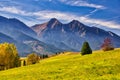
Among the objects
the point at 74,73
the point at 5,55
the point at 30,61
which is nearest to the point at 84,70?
the point at 74,73

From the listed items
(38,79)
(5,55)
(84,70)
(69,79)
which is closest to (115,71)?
(84,70)

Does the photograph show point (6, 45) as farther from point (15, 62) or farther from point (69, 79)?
point (69, 79)

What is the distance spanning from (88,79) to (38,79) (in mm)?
7367

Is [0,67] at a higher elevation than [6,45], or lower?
lower

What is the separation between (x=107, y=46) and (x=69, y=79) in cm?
7195

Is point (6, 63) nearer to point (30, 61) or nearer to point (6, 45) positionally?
point (6, 45)

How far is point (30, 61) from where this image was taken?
148 m

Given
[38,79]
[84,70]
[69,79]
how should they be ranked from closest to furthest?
[69,79]
[38,79]
[84,70]

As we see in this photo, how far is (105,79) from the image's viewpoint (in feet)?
98.0

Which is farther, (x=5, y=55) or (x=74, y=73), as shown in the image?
(x=5, y=55)

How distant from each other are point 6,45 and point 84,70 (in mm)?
75268

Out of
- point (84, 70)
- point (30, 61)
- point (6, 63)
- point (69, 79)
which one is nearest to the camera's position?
point (69, 79)

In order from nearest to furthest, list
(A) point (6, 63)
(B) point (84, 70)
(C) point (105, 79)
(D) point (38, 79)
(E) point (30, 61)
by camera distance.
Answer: (C) point (105, 79)
(D) point (38, 79)
(B) point (84, 70)
(A) point (6, 63)
(E) point (30, 61)

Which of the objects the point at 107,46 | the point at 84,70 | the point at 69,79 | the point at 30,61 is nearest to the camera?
the point at 69,79
